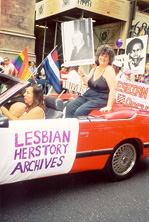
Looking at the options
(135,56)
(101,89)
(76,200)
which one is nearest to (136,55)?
(135,56)

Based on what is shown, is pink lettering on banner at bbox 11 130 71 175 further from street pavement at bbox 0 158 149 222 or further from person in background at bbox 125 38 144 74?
person in background at bbox 125 38 144 74

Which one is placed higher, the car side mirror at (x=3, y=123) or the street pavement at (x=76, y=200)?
the car side mirror at (x=3, y=123)

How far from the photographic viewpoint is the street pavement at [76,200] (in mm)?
2846

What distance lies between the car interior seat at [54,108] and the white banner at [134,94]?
2.42m

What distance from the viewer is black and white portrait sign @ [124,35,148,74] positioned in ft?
23.6

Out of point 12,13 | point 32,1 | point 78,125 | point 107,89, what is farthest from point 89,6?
point 78,125

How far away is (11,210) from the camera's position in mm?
2869

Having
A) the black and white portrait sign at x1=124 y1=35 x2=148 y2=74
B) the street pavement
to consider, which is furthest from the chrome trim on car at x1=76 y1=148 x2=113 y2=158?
the black and white portrait sign at x1=124 y1=35 x2=148 y2=74

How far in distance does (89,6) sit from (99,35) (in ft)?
14.6

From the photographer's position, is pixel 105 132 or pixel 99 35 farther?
pixel 99 35

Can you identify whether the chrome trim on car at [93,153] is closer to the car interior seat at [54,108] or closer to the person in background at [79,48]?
the car interior seat at [54,108]

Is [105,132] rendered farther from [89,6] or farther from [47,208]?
[89,6]

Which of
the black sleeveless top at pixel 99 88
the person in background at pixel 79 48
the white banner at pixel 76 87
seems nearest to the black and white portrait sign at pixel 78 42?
the person in background at pixel 79 48

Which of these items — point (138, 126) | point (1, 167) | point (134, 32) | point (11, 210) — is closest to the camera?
point (1, 167)
